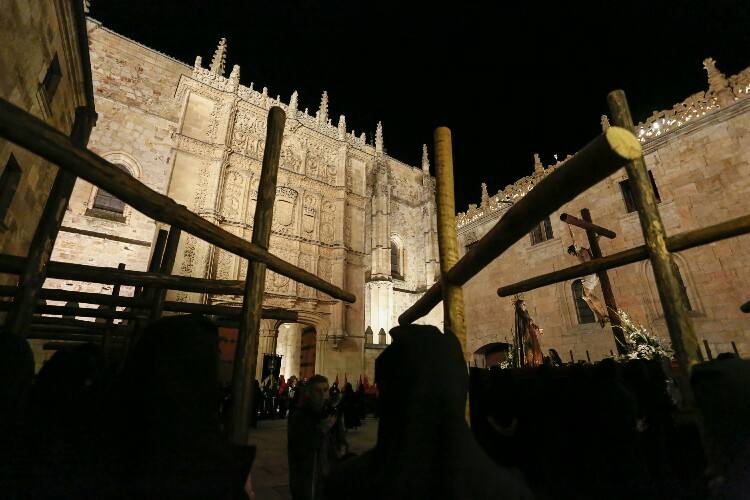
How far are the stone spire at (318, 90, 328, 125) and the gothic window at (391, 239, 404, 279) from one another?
31.9 feet

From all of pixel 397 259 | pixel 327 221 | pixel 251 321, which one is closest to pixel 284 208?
pixel 327 221

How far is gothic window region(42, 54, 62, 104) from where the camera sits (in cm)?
681

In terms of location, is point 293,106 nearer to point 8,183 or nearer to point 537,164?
point 537,164

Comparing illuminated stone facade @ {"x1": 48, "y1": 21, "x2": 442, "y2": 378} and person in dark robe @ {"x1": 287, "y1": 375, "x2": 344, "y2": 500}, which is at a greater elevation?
illuminated stone facade @ {"x1": 48, "y1": 21, "x2": 442, "y2": 378}

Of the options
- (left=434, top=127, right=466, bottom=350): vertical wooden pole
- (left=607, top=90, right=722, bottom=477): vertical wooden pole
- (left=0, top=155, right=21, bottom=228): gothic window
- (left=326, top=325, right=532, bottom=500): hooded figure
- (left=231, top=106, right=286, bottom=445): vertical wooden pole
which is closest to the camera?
(left=326, top=325, right=532, bottom=500): hooded figure

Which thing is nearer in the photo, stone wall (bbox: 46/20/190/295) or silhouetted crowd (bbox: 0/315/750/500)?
silhouetted crowd (bbox: 0/315/750/500)

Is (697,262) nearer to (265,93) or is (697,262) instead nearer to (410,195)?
(410,195)

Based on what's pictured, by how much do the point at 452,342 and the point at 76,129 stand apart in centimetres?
508

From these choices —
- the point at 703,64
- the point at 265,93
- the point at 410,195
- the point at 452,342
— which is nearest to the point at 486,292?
the point at 703,64

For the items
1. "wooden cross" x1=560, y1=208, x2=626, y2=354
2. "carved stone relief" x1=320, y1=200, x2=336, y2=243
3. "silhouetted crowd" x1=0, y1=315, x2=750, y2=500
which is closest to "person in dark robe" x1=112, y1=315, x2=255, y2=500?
"silhouetted crowd" x1=0, y1=315, x2=750, y2=500

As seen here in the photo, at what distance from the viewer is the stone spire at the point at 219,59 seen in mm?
17922

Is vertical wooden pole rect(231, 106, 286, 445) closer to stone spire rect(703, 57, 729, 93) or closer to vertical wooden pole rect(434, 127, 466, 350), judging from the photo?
vertical wooden pole rect(434, 127, 466, 350)

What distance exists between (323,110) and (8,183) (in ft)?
57.8

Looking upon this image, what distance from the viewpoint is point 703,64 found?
10.4 m
